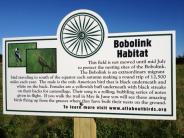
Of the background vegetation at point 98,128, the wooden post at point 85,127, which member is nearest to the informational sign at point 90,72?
the wooden post at point 85,127

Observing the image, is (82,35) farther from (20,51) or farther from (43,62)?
(20,51)

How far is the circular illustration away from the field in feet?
8.36

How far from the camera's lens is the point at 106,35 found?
4.75 meters

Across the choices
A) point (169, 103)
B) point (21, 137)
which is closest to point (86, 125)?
point (169, 103)

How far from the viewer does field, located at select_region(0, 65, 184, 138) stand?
7129mm

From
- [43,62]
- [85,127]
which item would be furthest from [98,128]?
[43,62]

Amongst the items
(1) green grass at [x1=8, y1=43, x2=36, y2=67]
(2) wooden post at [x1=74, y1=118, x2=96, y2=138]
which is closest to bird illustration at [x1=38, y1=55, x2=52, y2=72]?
(1) green grass at [x1=8, y1=43, x2=36, y2=67]

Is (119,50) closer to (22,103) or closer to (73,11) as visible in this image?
Answer: (73,11)

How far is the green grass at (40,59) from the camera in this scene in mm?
5004

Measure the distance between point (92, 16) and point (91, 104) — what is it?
45.2 inches

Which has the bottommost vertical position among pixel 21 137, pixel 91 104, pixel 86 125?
pixel 21 137

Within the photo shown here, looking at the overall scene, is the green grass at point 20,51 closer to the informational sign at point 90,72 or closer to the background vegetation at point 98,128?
the informational sign at point 90,72

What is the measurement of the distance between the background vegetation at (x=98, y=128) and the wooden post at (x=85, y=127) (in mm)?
1887

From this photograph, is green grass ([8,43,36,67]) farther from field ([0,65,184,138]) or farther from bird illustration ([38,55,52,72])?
field ([0,65,184,138])
